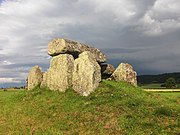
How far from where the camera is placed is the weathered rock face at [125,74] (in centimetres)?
3791

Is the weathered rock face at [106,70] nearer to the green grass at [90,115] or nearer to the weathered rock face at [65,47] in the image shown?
the weathered rock face at [65,47]

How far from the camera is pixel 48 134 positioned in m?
22.7

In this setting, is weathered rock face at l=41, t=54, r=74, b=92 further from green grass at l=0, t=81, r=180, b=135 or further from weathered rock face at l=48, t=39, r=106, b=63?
green grass at l=0, t=81, r=180, b=135

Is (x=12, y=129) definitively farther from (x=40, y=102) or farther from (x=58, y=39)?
(x=58, y=39)

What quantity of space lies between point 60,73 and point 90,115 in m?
10.2

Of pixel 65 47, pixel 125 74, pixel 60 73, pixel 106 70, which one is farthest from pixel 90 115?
pixel 106 70

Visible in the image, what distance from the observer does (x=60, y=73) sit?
111ft

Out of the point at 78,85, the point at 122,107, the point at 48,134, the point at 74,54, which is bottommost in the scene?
the point at 48,134

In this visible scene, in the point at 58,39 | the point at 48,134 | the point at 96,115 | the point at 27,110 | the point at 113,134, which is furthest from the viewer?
Result: the point at 58,39

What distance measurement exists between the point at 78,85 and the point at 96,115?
24.9 feet

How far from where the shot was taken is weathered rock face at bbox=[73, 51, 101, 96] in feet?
101

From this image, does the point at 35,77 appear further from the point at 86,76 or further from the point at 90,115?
the point at 90,115

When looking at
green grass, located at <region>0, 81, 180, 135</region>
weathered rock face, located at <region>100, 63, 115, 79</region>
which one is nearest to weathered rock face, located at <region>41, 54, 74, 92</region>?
green grass, located at <region>0, 81, 180, 135</region>

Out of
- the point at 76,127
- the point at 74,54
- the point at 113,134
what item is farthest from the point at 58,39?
the point at 113,134
